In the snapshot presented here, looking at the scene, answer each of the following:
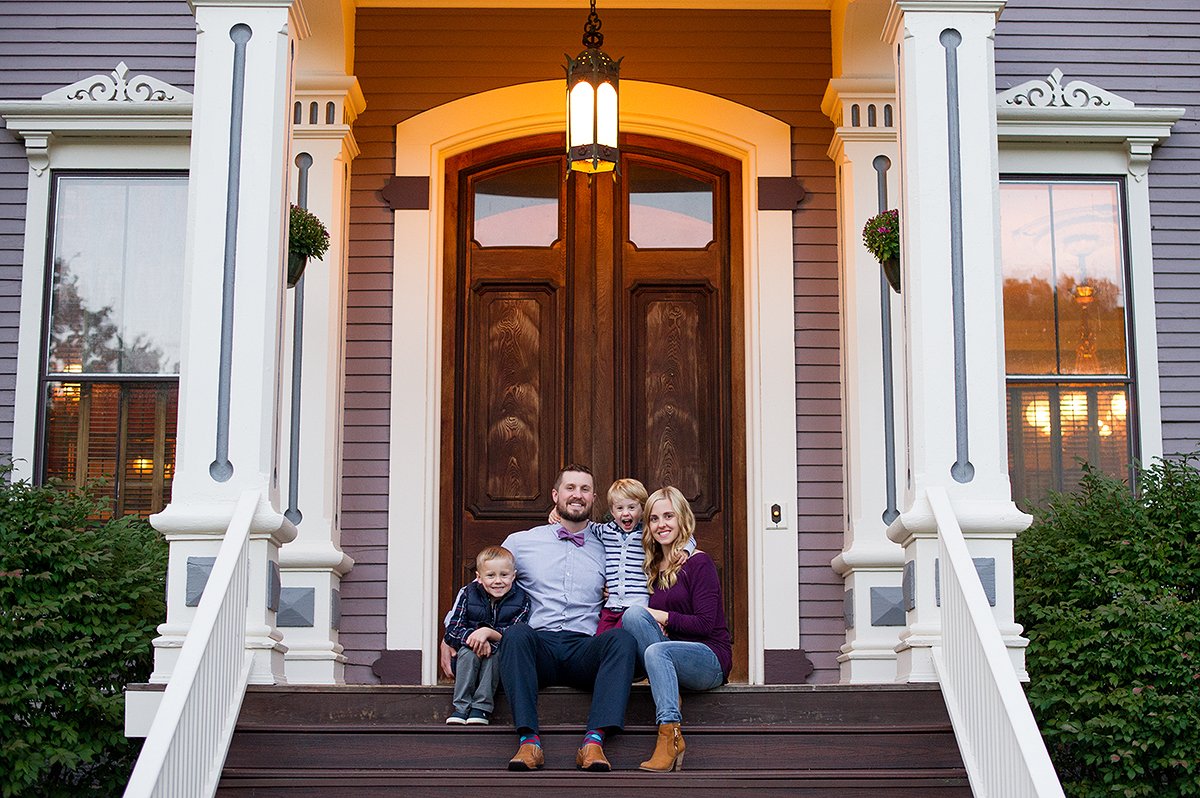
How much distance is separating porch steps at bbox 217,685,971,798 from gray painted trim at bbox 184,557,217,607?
0.39 metres

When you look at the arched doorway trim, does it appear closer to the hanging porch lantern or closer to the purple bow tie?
the hanging porch lantern

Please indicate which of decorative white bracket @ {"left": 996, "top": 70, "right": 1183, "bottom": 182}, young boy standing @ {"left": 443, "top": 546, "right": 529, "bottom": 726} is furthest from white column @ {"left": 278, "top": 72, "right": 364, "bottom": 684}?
decorative white bracket @ {"left": 996, "top": 70, "right": 1183, "bottom": 182}

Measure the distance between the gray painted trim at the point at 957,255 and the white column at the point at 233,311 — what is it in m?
2.50

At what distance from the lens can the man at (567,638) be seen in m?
4.93

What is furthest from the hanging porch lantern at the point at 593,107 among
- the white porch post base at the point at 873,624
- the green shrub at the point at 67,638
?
the green shrub at the point at 67,638

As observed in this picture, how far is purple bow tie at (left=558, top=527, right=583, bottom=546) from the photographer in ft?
18.7

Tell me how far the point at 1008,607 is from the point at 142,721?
3.03 m

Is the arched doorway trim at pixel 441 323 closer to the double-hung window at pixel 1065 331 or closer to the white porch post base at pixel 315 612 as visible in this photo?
→ the white porch post base at pixel 315 612

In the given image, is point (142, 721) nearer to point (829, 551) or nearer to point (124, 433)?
point (124, 433)

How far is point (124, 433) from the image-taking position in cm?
725

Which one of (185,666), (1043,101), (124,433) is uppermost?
(1043,101)

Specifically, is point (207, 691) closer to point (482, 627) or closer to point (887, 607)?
point (482, 627)

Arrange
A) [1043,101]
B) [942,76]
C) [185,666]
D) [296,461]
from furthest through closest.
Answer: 1. [1043,101]
2. [296,461]
3. [942,76]
4. [185,666]

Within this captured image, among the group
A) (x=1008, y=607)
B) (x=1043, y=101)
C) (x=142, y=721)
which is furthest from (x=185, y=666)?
(x=1043, y=101)
